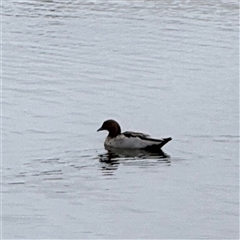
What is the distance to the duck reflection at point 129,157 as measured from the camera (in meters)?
18.7

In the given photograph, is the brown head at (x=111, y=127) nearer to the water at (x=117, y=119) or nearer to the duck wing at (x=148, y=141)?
the water at (x=117, y=119)

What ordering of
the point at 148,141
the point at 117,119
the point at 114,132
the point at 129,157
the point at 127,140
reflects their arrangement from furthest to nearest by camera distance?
1. the point at 117,119
2. the point at 114,132
3. the point at 127,140
4. the point at 148,141
5. the point at 129,157

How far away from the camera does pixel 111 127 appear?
20453mm

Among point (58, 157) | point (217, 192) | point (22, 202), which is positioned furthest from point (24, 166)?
point (217, 192)

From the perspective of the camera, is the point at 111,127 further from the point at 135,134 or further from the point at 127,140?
the point at 135,134

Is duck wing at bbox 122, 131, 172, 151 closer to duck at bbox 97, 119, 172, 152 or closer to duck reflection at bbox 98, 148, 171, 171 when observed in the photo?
duck at bbox 97, 119, 172, 152

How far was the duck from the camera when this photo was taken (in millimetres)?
19547

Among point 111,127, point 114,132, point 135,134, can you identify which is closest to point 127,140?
point 135,134

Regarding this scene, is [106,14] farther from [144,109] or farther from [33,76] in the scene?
[144,109]

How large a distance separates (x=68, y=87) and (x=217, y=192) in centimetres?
889

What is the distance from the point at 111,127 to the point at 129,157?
1.32 m

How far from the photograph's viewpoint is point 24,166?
1789cm

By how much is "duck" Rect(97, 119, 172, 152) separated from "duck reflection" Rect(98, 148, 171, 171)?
107mm

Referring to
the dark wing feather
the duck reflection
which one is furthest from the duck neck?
the duck reflection
